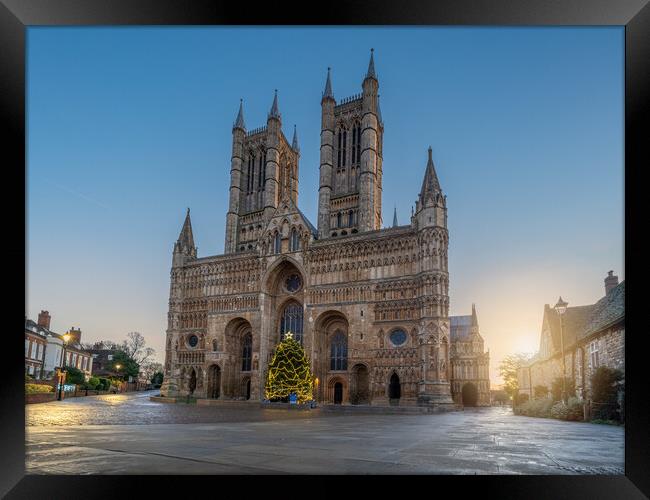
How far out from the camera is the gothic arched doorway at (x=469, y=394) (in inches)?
2618

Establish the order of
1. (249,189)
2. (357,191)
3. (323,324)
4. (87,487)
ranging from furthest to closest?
(249,189), (357,191), (323,324), (87,487)

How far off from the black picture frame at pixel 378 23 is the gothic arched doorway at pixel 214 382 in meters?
47.1

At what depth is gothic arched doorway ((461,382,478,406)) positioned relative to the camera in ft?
218

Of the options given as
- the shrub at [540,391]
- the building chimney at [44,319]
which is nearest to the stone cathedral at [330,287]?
the shrub at [540,391]

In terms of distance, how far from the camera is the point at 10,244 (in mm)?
7066

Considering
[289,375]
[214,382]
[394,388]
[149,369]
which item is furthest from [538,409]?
[149,369]

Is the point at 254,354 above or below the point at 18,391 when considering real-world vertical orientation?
below

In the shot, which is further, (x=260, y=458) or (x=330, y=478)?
(x=260, y=458)

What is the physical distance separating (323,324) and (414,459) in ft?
131

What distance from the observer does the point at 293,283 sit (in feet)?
171

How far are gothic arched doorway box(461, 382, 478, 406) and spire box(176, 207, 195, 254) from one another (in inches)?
1576

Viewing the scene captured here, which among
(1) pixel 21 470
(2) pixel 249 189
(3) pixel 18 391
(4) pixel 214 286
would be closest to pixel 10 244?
(3) pixel 18 391

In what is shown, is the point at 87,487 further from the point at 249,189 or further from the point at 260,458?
the point at 249,189

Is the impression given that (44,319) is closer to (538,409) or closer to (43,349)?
(43,349)
